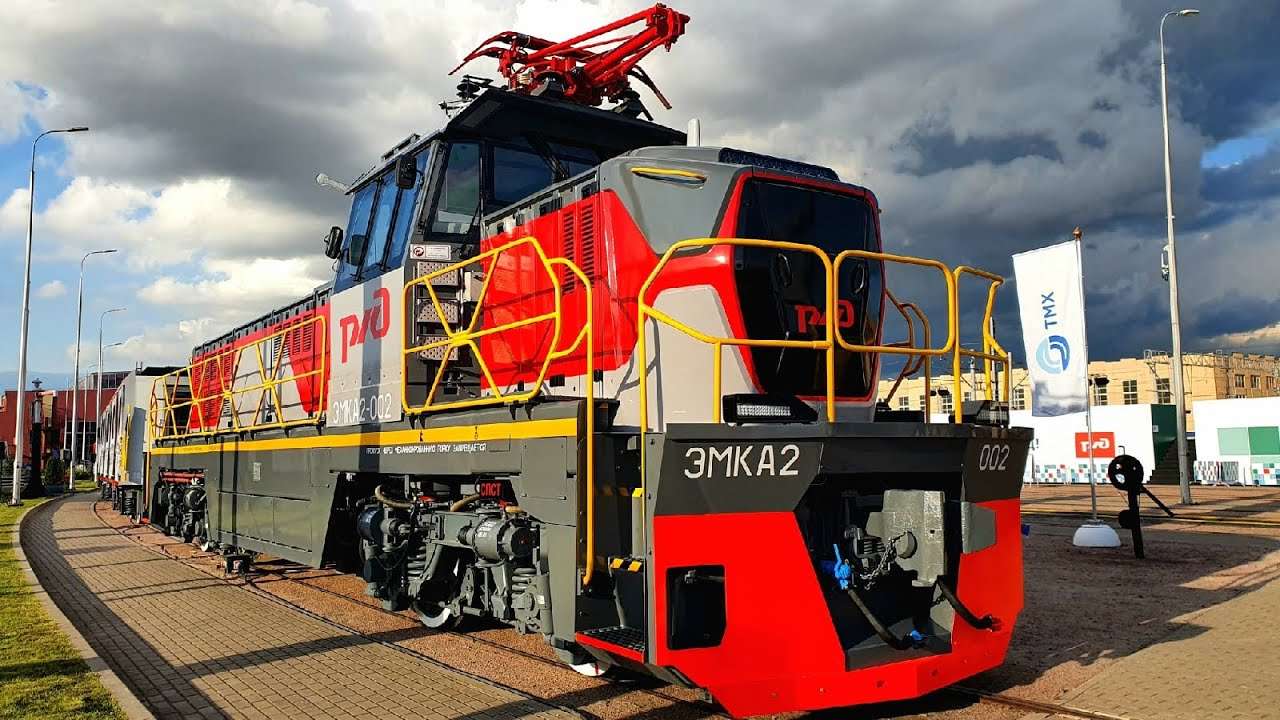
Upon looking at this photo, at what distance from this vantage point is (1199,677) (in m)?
6.18

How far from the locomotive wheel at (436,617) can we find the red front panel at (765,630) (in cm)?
351

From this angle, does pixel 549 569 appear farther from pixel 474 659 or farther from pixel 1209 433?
pixel 1209 433

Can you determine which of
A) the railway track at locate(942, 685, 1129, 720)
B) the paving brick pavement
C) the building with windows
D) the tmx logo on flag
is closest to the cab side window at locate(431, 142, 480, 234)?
the railway track at locate(942, 685, 1129, 720)

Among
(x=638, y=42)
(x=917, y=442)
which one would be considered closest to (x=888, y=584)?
(x=917, y=442)

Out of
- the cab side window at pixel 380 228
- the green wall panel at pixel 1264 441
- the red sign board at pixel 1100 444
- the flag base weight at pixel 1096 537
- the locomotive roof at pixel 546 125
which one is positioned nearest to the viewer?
the locomotive roof at pixel 546 125

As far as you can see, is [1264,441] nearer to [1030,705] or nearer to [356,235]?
[1030,705]

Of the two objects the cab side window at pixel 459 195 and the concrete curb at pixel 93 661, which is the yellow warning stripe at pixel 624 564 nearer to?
the concrete curb at pixel 93 661

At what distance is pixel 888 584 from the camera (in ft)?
17.4

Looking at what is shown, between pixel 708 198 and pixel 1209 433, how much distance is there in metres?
32.2

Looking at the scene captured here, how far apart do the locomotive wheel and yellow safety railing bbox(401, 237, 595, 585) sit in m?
1.81

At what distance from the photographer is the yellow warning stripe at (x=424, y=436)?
5.09 m

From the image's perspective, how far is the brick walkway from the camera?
5562 millimetres

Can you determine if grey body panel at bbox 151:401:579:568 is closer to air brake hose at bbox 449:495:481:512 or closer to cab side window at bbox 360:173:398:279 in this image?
air brake hose at bbox 449:495:481:512

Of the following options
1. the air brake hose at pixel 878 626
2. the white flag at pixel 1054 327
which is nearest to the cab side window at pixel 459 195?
the air brake hose at pixel 878 626
